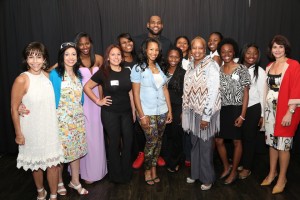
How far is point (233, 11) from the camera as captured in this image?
13.6 ft

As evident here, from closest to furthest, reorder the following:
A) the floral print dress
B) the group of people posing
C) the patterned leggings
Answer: the group of people posing
the floral print dress
the patterned leggings

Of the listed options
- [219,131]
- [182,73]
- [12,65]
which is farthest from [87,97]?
[12,65]

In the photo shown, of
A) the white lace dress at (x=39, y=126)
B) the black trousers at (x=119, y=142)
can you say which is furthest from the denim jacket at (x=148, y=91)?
the white lace dress at (x=39, y=126)

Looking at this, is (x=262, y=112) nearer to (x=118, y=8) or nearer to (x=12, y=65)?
(x=118, y=8)

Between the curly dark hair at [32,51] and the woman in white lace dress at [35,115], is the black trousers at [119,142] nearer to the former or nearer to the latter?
the woman in white lace dress at [35,115]

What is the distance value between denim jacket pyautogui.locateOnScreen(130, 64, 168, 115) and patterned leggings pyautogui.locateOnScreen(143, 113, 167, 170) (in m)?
0.08

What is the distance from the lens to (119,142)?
3.19 m

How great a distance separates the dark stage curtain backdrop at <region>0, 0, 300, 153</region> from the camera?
416cm

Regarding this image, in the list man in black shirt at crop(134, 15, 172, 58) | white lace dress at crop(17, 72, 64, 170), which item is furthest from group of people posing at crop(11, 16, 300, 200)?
man in black shirt at crop(134, 15, 172, 58)

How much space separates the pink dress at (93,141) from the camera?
3.18 meters

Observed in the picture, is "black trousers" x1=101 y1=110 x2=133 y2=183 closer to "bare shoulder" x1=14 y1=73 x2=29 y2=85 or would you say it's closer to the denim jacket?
the denim jacket

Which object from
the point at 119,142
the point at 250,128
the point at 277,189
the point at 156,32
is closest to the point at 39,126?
the point at 119,142

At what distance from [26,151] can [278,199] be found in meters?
2.58

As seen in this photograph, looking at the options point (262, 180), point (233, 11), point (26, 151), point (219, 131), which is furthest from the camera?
point (233, 11)
